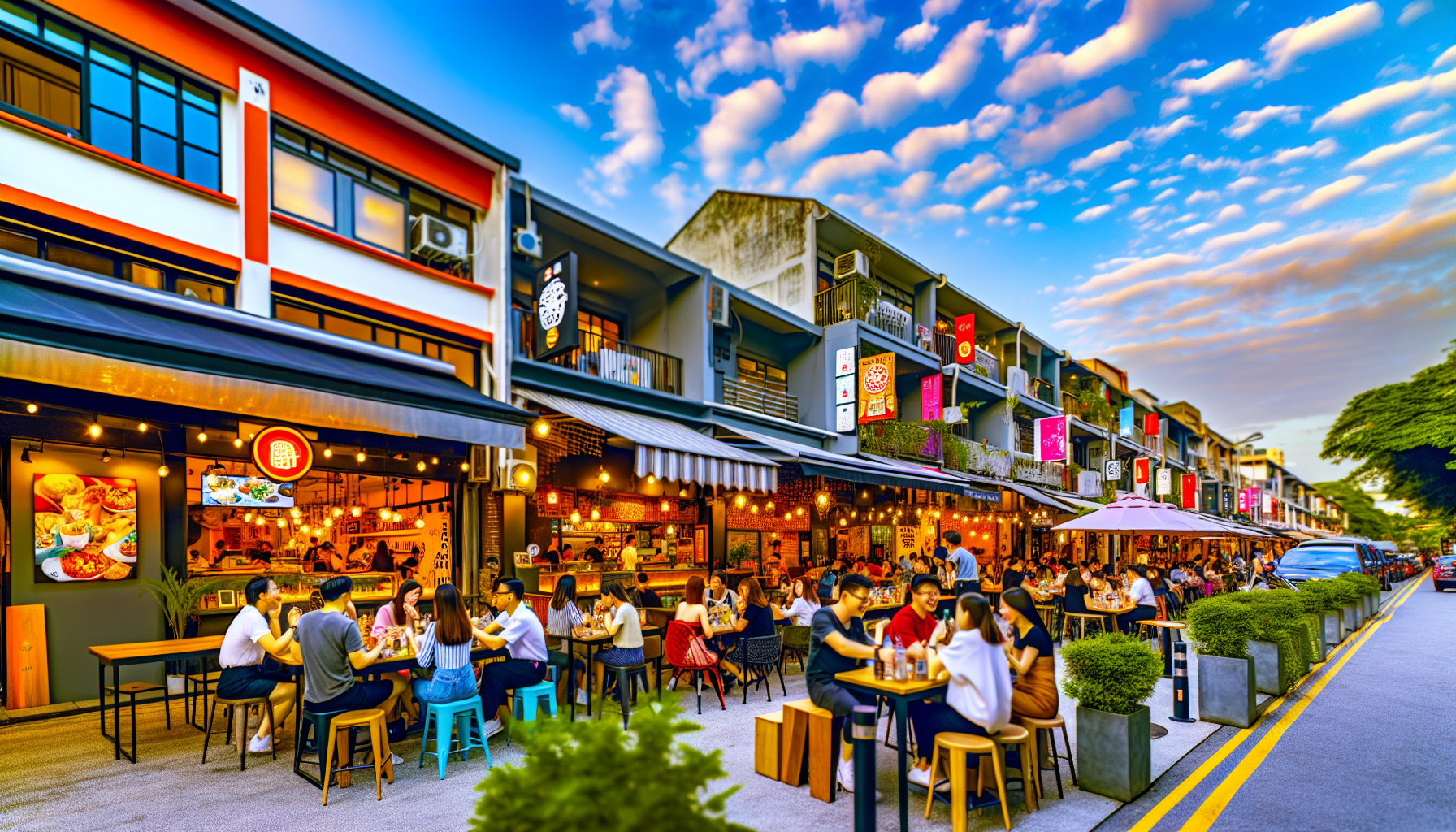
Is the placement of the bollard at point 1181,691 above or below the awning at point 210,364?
below

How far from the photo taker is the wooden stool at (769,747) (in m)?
5.98

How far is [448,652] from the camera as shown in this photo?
6.29m

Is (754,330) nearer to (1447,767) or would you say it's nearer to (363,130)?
(363,130)

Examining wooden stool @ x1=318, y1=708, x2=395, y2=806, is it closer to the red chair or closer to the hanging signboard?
the red chair

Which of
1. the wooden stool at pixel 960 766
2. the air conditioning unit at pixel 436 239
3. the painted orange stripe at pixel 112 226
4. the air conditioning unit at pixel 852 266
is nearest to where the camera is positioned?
the wooden stool at pixel 960 766

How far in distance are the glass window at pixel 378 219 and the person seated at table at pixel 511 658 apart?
615 centimetres

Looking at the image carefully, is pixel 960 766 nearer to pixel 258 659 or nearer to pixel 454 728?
pixel 454 728

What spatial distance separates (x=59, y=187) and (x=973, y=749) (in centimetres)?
1042

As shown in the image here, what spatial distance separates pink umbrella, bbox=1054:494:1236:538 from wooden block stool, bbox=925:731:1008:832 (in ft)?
29.3

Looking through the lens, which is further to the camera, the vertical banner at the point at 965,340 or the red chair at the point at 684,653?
the vertical banner at the point at 965,340

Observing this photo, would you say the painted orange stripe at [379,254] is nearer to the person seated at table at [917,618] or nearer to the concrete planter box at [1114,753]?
the person seated at table at [917,618]

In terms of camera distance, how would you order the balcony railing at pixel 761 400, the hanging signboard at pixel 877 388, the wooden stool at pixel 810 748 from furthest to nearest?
1. the hanging signboard at pixel 877 388
2. the balcony railing at pixel 761 400
3. the wooden stool at pixel 810 748

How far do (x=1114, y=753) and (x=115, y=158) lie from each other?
1162 centimetres

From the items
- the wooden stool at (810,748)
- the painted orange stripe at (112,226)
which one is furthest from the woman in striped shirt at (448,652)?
the painted orange stripe at (112,226)
